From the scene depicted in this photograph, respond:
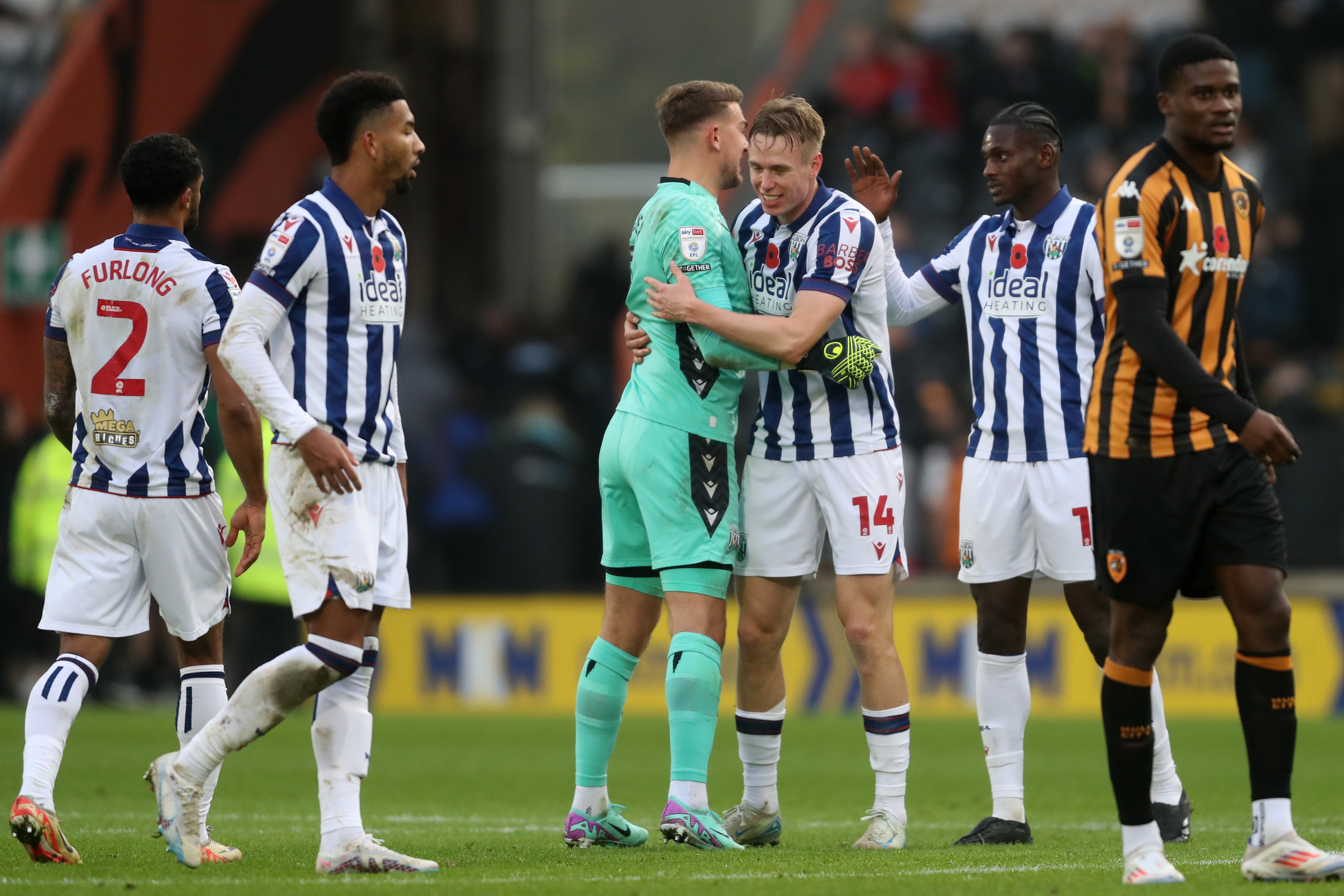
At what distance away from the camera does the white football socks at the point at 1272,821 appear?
4.95 m

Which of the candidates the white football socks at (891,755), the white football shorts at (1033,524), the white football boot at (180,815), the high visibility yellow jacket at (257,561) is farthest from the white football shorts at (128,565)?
the high visibility yellow jacket at (257,561)

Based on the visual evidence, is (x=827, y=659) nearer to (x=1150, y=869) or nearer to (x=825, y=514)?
(x=825, y=514)

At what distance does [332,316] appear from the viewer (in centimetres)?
543

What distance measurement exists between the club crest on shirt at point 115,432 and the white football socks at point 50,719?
2.51ft

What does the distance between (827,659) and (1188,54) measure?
9256 millimetres

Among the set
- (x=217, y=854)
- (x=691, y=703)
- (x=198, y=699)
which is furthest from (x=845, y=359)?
(x=217, y=854)

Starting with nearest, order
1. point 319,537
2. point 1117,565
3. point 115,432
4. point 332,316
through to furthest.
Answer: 1. point 1117,565
2. point 319,537
3. point 332,316
4. point 115,432

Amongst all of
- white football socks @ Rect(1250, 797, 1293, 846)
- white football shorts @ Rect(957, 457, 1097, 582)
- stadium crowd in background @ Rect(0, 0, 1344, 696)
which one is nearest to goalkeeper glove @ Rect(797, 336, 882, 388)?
white football shorts @ Rect(957, 457, 1097, 582)

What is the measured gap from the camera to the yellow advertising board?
1305 centimetres

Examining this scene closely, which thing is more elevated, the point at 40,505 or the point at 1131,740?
the point at 40,505

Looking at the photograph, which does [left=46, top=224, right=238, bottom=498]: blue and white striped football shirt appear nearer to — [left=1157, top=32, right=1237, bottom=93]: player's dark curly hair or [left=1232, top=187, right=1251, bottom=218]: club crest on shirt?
[left=1157, top=32, right=1237, bottom=93]: player's dark curly hair

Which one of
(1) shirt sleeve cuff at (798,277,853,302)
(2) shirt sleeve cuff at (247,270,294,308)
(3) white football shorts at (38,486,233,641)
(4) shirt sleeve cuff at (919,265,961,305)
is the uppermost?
(4) shirt sleeve cuff at (919,265,961,305)

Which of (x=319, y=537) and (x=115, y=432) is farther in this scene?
(x=115, y=432)

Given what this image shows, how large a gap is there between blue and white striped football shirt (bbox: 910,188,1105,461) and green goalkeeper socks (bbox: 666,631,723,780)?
4.88 ft
